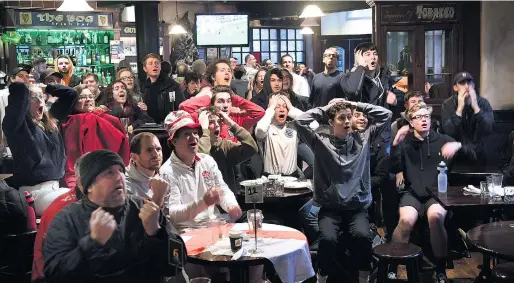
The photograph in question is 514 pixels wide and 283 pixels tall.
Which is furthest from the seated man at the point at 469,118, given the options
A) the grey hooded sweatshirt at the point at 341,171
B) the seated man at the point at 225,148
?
the seated man at the point at 225,148

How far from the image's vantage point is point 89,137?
18.6 feet

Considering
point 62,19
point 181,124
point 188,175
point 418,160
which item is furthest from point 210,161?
point 62,19

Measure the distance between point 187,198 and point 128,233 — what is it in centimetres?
173

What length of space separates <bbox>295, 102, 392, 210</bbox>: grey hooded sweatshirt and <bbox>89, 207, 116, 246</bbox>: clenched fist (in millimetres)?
2866

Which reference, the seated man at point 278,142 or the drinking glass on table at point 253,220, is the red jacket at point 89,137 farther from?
the drinking glass on table at point 253,220

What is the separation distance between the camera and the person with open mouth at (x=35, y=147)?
497 centimetres

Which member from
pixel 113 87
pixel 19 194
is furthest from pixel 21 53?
pixel 19 194

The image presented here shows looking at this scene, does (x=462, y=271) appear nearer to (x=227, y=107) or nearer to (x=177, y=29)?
(x=227, y=107)

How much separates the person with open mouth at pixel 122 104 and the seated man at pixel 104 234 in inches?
176

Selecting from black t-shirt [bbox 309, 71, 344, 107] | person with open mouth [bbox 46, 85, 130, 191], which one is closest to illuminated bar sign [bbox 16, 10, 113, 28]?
black t-shirt [bbox 309, 71, 344, 107]

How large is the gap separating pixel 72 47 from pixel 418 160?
7.67m

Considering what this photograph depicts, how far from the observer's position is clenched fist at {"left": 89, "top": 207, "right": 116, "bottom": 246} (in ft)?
9.04

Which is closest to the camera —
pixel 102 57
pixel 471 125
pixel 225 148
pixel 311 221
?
pixel 225 148

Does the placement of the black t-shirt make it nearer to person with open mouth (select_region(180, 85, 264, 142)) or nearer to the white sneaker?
person with open mouth (select_region(180, 85, 264, 142))
